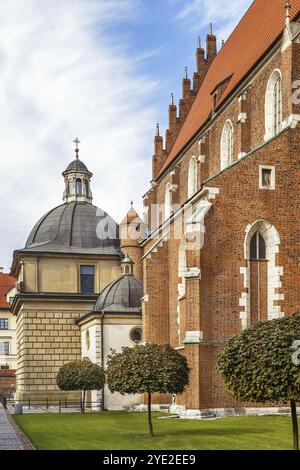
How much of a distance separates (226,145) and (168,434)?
15.7m

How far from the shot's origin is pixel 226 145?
3022cm

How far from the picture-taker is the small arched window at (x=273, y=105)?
2572 centimetres

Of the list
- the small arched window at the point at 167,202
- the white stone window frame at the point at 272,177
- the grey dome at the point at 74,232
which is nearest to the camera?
the white stone window frame at the point at 272,177

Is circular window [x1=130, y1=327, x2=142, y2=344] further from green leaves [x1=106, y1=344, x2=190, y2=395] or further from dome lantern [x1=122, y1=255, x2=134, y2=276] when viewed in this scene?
green leaves [x1=106, y1=344, x2=190, y2=395]

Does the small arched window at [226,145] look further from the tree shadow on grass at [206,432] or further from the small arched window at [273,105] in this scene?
the tree shadow on grass at [206,432]

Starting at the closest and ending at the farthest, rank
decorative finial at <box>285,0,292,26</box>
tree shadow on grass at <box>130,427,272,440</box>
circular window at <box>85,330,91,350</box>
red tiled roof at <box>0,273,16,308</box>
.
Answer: tree shadow on grass at <box>130,427,272,440</box>
decorative finial at <box>285,0,292,26</box>
circular window at <box>85,330,91,350</box>
red tiled roof at <box>0,273,16,308</box>

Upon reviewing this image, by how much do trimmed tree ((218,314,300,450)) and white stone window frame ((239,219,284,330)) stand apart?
896cm

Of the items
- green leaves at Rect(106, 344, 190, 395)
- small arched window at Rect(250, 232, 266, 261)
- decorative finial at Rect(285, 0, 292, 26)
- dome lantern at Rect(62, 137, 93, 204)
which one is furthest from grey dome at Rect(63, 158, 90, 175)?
green leaves at Rect(106, 344, 190, 395)

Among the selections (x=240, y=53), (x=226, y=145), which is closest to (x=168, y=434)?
(x=226, y=145)

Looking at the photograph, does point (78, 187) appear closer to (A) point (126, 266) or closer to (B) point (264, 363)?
(A) point (126, 266)

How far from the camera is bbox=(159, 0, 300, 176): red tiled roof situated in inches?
1092

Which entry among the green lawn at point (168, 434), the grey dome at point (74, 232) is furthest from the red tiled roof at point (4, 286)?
the green lawn at point (168, 434)

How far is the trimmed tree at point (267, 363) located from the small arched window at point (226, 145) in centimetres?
1648

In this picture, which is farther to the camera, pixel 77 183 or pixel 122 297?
pixel 77 183
